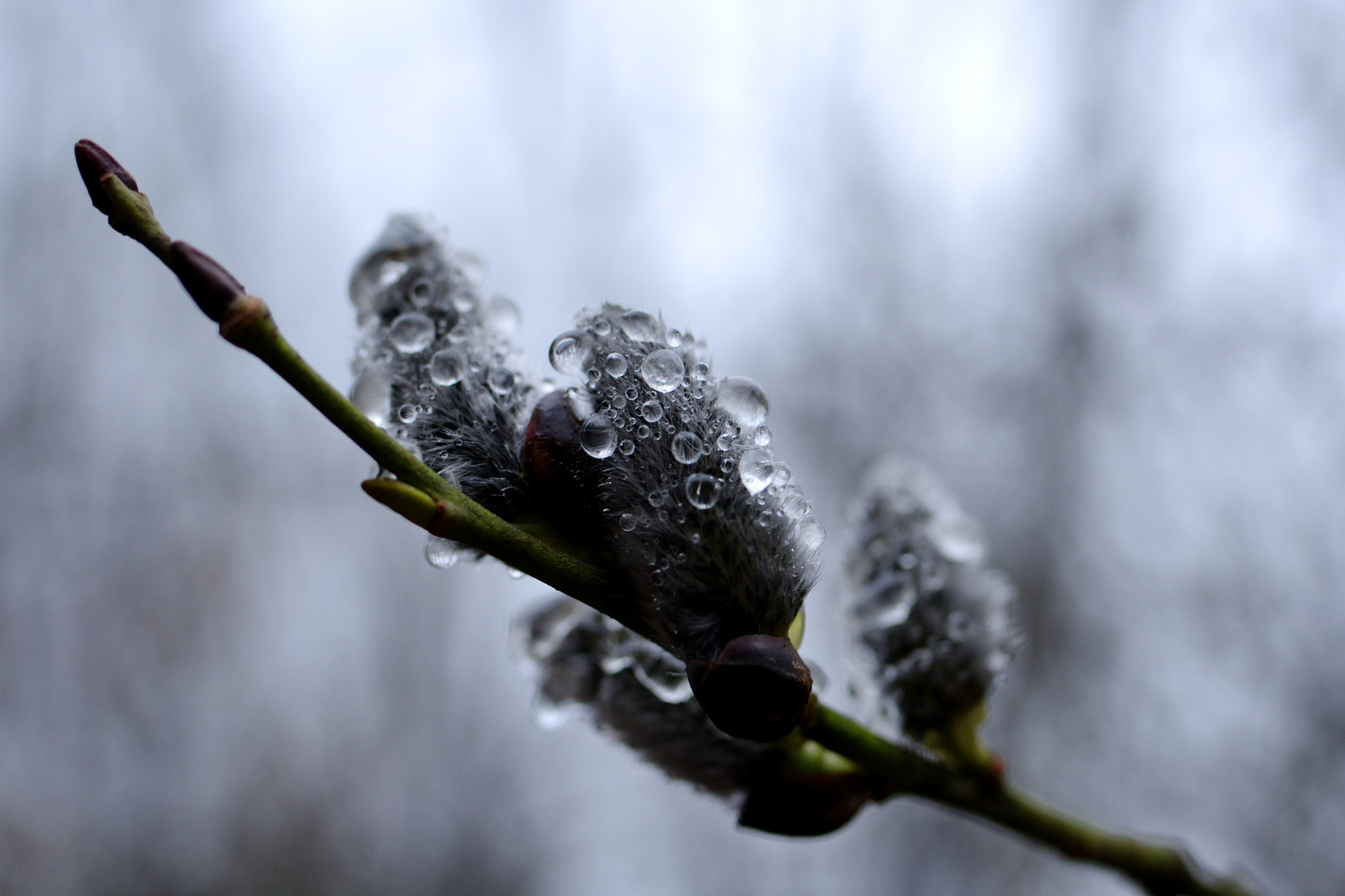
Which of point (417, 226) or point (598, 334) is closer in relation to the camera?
point (598, 334)

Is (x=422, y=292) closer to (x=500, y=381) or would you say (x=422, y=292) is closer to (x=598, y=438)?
(x=500, y=381)

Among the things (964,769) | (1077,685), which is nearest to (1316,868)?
(1077,685)

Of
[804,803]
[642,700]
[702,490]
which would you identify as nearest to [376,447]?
[702,490]

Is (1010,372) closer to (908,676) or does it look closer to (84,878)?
(908,676)

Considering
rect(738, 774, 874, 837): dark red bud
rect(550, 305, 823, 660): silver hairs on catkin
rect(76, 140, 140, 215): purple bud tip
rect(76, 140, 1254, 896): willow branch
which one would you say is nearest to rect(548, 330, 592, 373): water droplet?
rect(550, 305, 823, 660): silver hairs on catkin

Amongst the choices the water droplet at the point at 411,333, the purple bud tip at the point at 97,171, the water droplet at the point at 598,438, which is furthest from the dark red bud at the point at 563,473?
the purple bud tip at the point at 97,171

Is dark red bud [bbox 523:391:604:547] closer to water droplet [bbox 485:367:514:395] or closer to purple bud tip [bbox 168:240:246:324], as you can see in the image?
water droplet [bbox 485:367:514:395]
